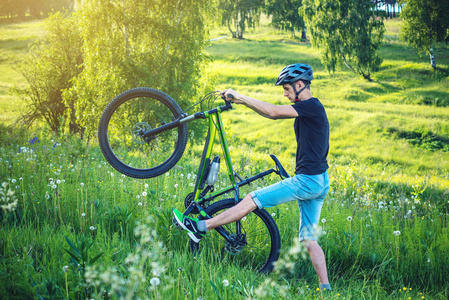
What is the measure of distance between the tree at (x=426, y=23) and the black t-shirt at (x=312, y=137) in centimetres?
4480

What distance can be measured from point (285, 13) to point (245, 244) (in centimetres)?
6326

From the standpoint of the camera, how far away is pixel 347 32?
127 feet

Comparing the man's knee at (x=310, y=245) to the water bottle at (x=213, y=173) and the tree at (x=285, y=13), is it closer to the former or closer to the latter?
the water bottle at (x=213, y=173)

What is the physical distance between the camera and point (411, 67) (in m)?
43.0

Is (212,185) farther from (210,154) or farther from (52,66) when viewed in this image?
(52,66)

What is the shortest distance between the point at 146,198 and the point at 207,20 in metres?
11.8

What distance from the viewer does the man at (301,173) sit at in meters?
4.15

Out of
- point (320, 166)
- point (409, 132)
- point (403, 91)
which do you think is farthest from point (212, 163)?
point (403, 91)

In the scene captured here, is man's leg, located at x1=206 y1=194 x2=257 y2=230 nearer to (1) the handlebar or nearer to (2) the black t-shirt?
(2) the black t-shirt

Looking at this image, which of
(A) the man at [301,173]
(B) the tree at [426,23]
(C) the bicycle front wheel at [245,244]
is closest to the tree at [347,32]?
(B) the tree at [426,23]

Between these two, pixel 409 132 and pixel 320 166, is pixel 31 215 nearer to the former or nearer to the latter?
pixel 320 166

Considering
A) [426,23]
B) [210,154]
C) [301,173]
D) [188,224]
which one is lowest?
[188,224]

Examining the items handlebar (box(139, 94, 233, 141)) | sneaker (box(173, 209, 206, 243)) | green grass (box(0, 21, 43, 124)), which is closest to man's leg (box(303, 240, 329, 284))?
sneaker (box(173, 209, 206, 243))

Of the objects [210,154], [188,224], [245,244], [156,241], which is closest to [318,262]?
[245,244]
